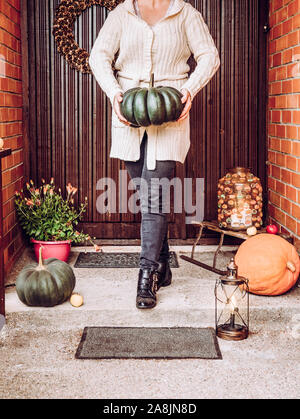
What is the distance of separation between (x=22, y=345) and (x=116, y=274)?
1265 mm

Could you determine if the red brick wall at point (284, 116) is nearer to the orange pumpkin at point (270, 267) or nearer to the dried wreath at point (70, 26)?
the orange pumpkin at point (270, 267)

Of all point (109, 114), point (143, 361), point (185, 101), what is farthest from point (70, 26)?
point (143, 361)

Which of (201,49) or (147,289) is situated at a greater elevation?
(201,49)

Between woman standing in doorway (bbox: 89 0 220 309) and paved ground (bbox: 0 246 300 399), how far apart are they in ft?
0.73

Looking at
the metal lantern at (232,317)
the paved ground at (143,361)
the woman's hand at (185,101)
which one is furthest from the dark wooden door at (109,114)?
the metal lantern at (232,317)

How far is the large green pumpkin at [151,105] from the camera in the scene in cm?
307

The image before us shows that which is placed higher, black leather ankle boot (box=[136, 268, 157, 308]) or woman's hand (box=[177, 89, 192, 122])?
woman's hand (box=[177, 89, 192, 122])

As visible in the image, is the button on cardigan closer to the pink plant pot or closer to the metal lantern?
the metal lantern

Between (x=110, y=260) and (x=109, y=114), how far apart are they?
3.82 ft

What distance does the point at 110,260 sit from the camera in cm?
437

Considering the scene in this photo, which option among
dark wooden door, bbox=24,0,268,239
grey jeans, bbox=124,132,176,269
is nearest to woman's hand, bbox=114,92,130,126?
grey jeans, bbox=124,132,176,269

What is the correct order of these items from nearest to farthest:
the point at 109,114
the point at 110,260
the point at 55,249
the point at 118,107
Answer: the point at 118,107, the point at 55,249, the point at 110,260, the point at 109,114

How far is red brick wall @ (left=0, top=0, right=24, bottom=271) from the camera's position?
3.99 m

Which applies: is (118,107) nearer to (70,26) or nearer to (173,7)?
(173,7)
